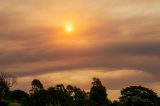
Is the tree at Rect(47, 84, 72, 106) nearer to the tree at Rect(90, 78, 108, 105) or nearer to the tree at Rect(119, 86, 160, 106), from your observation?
the tree at Rect(119, 86, 160, 106)

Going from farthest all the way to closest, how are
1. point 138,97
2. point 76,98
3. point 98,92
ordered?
point 98,92, point 76,98, point 138,97

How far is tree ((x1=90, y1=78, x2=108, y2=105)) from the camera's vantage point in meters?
158

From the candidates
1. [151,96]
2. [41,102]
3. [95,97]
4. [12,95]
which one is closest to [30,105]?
[41,102]

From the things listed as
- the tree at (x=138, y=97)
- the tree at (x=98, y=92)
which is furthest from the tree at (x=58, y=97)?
the tree at (x=98, y=92)

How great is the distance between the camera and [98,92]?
161 metres

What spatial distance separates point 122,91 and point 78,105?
13.4 meters

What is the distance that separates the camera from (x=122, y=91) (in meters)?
125

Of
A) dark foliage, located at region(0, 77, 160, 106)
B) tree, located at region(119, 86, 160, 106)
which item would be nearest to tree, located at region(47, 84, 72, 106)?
dark foliage, located at region(0, 77, 160, 106)

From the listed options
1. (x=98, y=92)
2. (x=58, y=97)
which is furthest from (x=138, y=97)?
(x=98, y=92)

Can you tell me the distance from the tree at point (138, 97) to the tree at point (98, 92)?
3210 centimetres

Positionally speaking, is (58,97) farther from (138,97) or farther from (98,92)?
(98,92)

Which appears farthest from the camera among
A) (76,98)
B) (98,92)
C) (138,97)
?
(98,92)

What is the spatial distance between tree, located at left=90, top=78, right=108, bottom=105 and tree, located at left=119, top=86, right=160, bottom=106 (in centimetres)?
3210

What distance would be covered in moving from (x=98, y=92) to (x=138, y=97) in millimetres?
44700
